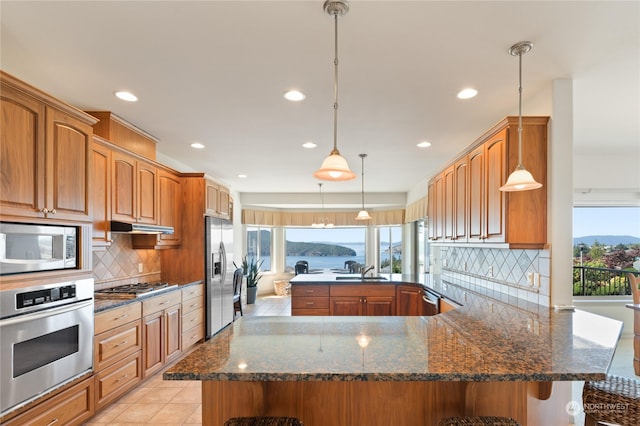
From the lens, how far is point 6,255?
1944mm

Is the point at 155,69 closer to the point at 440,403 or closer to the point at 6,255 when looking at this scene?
the point at 6,255

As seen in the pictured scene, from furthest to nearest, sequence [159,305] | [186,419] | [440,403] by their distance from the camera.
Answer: [159,305] → [186,419] → [440,403]

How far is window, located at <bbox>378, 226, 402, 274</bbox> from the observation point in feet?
29.3

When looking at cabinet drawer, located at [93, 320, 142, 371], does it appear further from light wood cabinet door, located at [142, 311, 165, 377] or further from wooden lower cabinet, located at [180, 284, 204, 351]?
wooden lower cabinet, located at [180, 284, 204, 351]

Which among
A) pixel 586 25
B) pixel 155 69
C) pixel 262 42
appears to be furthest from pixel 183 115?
pixel 586 25

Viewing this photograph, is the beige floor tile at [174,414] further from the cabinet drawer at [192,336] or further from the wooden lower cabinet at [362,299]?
the wooden lower cabinet at [362,299]

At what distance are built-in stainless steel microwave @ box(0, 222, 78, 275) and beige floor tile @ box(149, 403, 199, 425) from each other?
1.33 metres

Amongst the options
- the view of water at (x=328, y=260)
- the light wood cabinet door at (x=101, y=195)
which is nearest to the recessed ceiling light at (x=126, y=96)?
the light wood cabinet door at (x=101, y=195)

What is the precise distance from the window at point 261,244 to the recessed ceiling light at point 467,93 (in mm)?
6688

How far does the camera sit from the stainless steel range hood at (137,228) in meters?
3.26

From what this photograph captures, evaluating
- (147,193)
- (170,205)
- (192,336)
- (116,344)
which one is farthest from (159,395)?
(170,205)

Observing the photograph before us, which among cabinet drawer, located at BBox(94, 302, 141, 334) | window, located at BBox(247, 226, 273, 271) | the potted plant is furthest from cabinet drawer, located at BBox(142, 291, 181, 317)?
window, located at BBox(247, 226, 273, 271)

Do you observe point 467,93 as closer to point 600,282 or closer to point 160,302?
point 160,302

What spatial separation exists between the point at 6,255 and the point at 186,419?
1691mm
